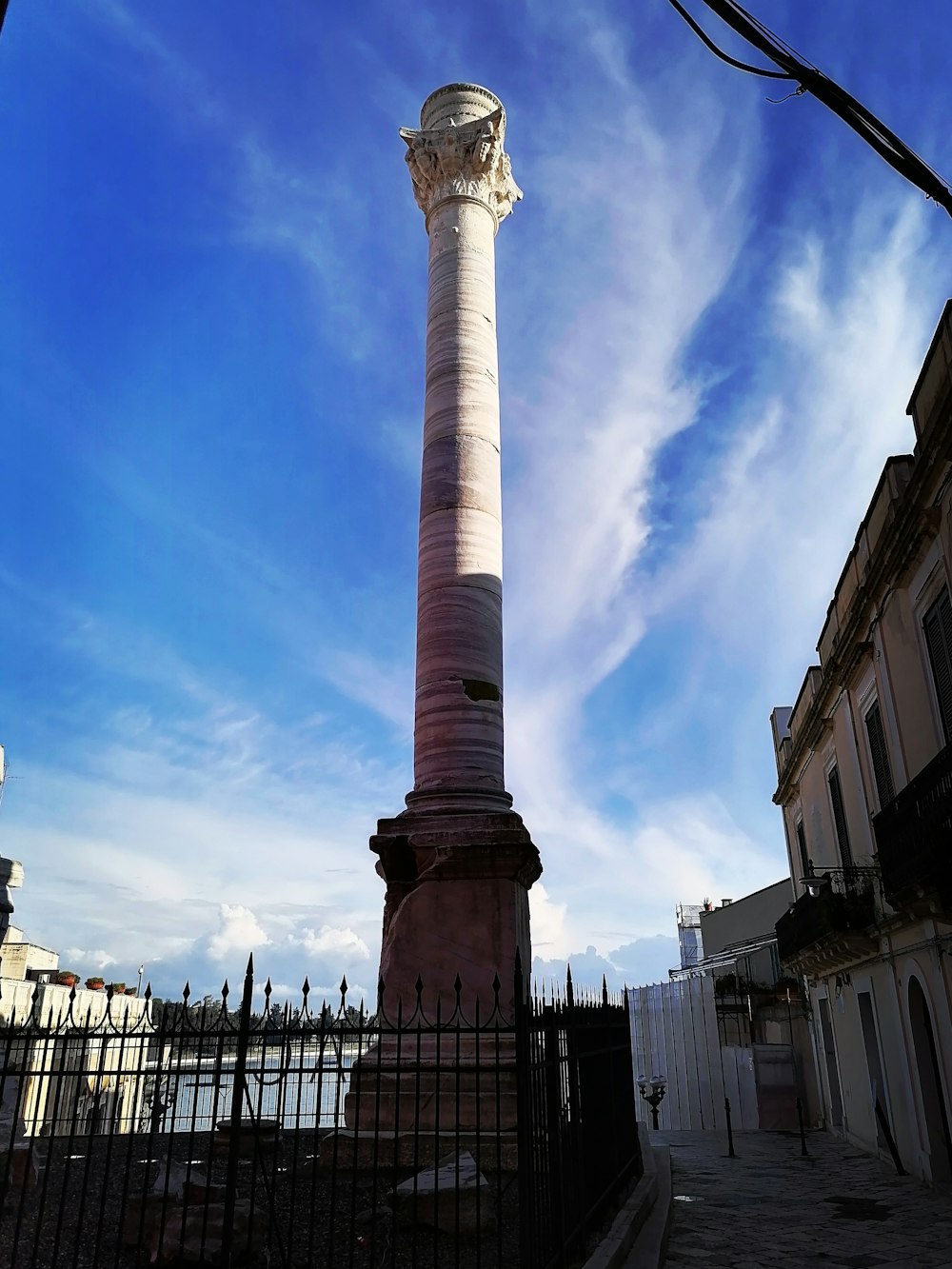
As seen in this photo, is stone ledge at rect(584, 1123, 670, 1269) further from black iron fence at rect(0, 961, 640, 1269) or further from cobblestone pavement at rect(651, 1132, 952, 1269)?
cobblestone pavement at rect(651, 1132, 952, 1269)

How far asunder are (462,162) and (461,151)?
17 cm

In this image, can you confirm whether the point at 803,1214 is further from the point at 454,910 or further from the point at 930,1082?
the point at 454,910

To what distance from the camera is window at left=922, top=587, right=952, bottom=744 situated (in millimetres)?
11578

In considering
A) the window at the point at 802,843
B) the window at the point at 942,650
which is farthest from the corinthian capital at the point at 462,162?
the window at the point at 802,843

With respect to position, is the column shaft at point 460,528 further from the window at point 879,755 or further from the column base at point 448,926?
the window at point 879,755

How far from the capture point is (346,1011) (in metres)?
6.51

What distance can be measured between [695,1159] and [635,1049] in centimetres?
1195

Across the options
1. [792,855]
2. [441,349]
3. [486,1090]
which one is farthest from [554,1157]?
[792,855]

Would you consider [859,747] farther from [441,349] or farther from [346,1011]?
[346,1011]

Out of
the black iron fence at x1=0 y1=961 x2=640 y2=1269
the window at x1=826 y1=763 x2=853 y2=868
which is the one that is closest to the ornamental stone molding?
the window at x1=826 y1=763 x2=853 y2=868

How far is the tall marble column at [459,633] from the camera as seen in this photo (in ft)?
31.6

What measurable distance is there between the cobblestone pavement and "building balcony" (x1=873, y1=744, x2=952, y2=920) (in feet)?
10.8

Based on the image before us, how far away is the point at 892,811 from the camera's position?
12484 mm

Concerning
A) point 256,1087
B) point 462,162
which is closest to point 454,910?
point 256,1087
